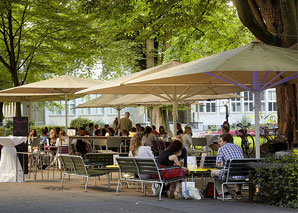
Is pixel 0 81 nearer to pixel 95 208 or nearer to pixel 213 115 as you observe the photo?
pixel 95 208

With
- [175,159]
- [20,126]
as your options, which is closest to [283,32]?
[175,159]

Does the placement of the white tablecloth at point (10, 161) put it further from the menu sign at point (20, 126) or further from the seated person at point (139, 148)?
the seated person at point (139, 148)

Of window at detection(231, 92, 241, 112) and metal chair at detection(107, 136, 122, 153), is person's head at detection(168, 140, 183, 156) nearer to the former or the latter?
metal chair at detection(107, 136, 122, 153)

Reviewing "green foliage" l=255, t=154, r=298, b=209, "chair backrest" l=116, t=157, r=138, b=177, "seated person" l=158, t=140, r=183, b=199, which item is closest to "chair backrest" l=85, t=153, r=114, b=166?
"chair backrest" l=116, t=157, r=138, b=177

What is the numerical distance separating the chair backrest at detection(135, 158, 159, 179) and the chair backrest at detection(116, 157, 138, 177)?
0.13 meters

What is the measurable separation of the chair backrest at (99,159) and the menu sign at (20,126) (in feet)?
10.6

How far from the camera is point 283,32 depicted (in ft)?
58.4

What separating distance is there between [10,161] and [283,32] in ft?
29.0

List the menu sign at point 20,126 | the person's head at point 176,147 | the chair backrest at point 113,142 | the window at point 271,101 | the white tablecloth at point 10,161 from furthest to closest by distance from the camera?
the window at point 271,101 → the chair backrest at point 113,142 → the menu sign at point 20,126 → the white tablecloth at point 10,161 → the person's head at point 176,147

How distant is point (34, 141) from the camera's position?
18266 mm

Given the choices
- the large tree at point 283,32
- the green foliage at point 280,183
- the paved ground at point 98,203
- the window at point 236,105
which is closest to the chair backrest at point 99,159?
the paved ground at point 98,203

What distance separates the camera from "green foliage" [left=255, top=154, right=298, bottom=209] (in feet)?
33.7

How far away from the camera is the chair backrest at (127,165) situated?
12.2 m

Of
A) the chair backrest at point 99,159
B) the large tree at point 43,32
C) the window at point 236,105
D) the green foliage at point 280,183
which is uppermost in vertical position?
the large tree at point 43,32
